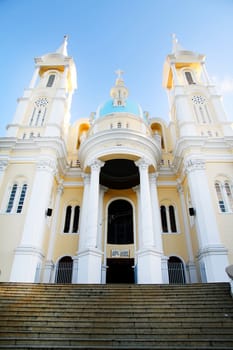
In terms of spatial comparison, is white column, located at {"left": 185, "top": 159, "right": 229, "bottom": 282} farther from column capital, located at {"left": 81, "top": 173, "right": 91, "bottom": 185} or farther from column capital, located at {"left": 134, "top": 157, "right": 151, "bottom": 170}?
column capital, located at {"left": 81, "top": 173, "right": 91, "bottom": 185}

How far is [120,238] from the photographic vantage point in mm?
18438

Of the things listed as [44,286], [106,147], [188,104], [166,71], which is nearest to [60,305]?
[44,286]

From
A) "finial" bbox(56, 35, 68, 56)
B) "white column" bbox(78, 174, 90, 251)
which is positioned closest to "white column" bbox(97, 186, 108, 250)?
"white column" bbox(78, 174, 90, 251)

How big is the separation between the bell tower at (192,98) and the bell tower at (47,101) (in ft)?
34.2

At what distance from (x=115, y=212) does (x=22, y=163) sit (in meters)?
8.34

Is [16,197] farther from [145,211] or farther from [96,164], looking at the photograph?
[145,211]

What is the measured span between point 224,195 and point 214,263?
484 cm

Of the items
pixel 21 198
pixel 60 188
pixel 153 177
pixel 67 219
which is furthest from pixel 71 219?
pixel 153 177

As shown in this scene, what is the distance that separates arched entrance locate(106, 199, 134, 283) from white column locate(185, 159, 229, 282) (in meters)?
5.62

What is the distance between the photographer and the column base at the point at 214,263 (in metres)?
12.5

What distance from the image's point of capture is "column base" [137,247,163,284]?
41.6 ft

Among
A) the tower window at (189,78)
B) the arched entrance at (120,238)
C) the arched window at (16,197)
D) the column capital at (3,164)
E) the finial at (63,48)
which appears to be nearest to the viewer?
the arched window at (16,197)

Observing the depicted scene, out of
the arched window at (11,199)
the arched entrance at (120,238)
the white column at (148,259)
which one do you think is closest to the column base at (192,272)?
the white column at (148,259)

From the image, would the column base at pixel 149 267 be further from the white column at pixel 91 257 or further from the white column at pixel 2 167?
the white column at pixel 2 167
